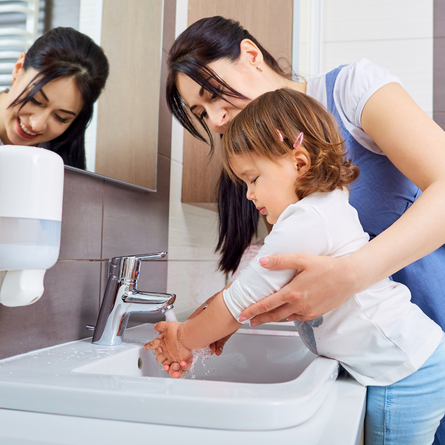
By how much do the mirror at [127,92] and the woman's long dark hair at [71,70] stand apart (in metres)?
Result: 0.03

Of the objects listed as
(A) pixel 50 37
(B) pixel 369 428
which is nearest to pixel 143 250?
(A) pixel 50 37

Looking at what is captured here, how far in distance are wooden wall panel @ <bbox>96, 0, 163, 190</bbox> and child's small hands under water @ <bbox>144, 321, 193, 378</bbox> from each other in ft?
1.26

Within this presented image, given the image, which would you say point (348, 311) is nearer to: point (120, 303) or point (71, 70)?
point (120, 303)

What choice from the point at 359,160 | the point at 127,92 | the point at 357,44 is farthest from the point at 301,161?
the point at 357,44

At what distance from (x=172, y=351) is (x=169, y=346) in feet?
0.04

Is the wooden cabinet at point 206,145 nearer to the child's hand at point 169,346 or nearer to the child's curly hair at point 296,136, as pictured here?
the child's curly hair at point 296,136

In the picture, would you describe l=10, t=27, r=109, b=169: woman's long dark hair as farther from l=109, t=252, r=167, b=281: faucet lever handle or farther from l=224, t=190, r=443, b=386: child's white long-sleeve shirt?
l=224, t=190, r=443, b=386: child's white long-sleeve shirt

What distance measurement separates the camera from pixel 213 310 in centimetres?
77

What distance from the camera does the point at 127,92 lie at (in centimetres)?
114

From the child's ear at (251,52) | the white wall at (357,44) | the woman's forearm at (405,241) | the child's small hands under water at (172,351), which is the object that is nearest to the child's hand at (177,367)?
the child's small hands under water at (172,351)

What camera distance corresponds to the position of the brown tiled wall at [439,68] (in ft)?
6.47

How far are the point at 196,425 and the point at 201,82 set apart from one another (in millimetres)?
750

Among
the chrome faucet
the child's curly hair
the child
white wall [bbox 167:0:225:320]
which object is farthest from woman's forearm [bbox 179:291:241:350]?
white wall [bbox 167:0:225:320]

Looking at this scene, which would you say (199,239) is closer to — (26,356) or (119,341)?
(119,341)
